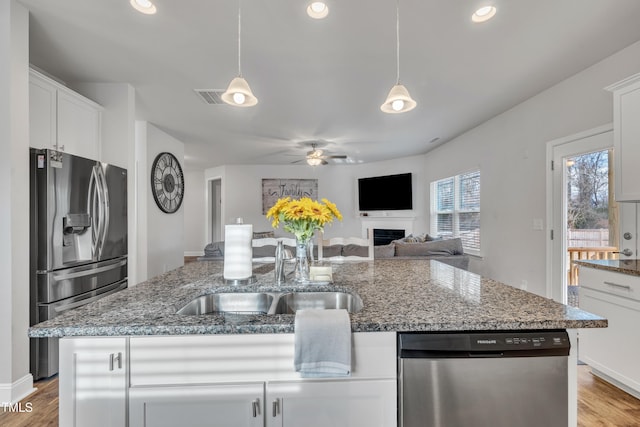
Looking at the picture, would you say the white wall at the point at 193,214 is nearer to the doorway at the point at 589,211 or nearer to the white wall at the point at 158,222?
the white wall at the point at 158,222

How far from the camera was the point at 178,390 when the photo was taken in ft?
3.38

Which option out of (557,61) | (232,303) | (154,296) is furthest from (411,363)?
(557,61)

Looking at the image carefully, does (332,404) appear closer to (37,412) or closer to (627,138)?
(37,412)

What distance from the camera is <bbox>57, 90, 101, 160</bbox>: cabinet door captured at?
2753 millimetres

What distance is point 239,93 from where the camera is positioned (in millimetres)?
1871

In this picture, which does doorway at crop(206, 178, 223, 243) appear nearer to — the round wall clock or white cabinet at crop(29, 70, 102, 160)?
the round wall clock


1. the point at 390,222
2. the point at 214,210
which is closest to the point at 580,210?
the point at 390,222

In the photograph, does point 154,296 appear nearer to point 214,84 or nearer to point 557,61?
point 214,84

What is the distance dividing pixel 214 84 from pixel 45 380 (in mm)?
2813

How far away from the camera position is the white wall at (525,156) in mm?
2730

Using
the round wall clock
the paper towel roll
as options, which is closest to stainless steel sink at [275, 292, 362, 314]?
the paper towel roll

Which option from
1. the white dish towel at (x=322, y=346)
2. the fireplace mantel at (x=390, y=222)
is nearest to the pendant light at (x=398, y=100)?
the white dish towel at (x=322, y=346)

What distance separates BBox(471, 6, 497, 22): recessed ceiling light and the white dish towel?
2139 millimetres

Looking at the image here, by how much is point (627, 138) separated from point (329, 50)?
2250 millimetres
